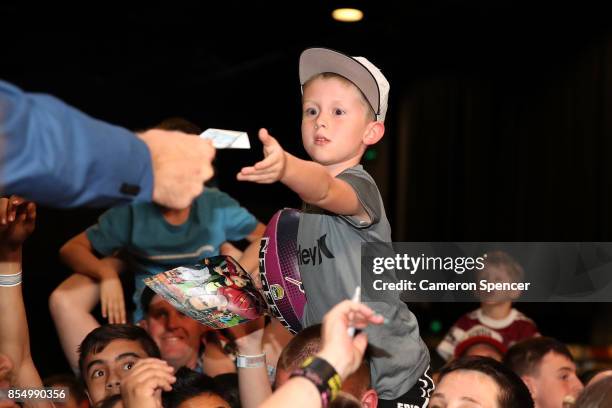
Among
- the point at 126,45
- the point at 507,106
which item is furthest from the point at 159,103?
the point at 507,106

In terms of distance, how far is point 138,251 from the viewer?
2588mm

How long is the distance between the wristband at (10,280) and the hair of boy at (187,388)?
0.42 m

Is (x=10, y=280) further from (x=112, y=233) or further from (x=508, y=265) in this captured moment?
(x=508, y=265)

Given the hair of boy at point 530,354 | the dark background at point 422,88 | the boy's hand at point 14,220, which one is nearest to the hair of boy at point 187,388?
the boy's hand at point 14,220

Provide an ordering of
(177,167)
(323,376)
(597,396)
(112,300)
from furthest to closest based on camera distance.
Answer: (112,300) → (597,396) → (177,167) → (323,376)

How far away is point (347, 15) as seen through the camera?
16.2ft

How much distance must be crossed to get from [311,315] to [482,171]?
434cm

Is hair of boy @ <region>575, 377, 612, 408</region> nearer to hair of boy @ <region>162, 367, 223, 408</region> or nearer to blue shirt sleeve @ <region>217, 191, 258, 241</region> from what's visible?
hair of boy @ <region>162, 367, 223, 408</region>

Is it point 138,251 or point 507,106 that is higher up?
point 507,106

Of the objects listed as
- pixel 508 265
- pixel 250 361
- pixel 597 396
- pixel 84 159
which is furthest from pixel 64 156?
pixel 508 265

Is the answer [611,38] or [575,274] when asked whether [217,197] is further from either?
[611,38]

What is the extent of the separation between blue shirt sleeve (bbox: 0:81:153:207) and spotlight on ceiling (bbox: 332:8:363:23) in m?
3.69

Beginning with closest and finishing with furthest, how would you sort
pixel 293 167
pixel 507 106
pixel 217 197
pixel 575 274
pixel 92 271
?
pixel 293 167, pixel 92 271, pixel 217 197, pixel 575 274, pixel 507 106

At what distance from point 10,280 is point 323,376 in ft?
3.37
